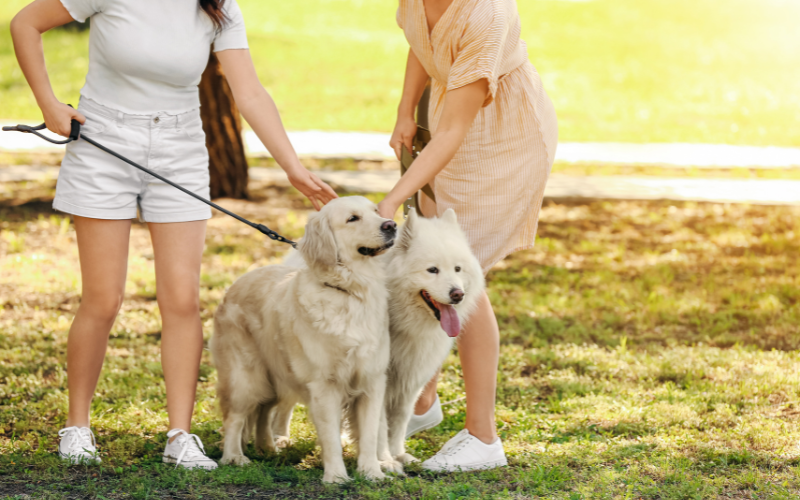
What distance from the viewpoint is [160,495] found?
3008 mm

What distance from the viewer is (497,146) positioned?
11.1ft

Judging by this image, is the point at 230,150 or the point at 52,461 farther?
Answer: the point at 230,150

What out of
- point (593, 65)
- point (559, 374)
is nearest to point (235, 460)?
point (559, 374)

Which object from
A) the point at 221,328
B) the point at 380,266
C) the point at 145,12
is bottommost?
the point at 221,328

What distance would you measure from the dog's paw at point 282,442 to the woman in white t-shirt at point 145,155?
454mm

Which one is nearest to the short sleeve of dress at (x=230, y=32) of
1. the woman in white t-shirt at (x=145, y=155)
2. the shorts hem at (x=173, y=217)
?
the woman in white t-shirt at (x=145, y=155)

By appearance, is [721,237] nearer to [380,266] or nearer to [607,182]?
[607,182]

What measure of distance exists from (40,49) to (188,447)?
1784mm

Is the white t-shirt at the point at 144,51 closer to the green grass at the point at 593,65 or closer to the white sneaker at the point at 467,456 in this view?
the white sneaker at the point at 467,456

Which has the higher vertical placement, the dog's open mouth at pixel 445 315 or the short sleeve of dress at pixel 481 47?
the short sleeve of dress at pixel 481 47

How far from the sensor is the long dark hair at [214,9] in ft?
10.4

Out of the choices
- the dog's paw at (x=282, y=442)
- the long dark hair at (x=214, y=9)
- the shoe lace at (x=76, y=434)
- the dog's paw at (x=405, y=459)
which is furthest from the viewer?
the dog's paw at (x=282, y=442)

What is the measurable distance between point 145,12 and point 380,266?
1391mm

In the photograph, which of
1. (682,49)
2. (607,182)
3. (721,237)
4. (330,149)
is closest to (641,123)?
(607,182)
